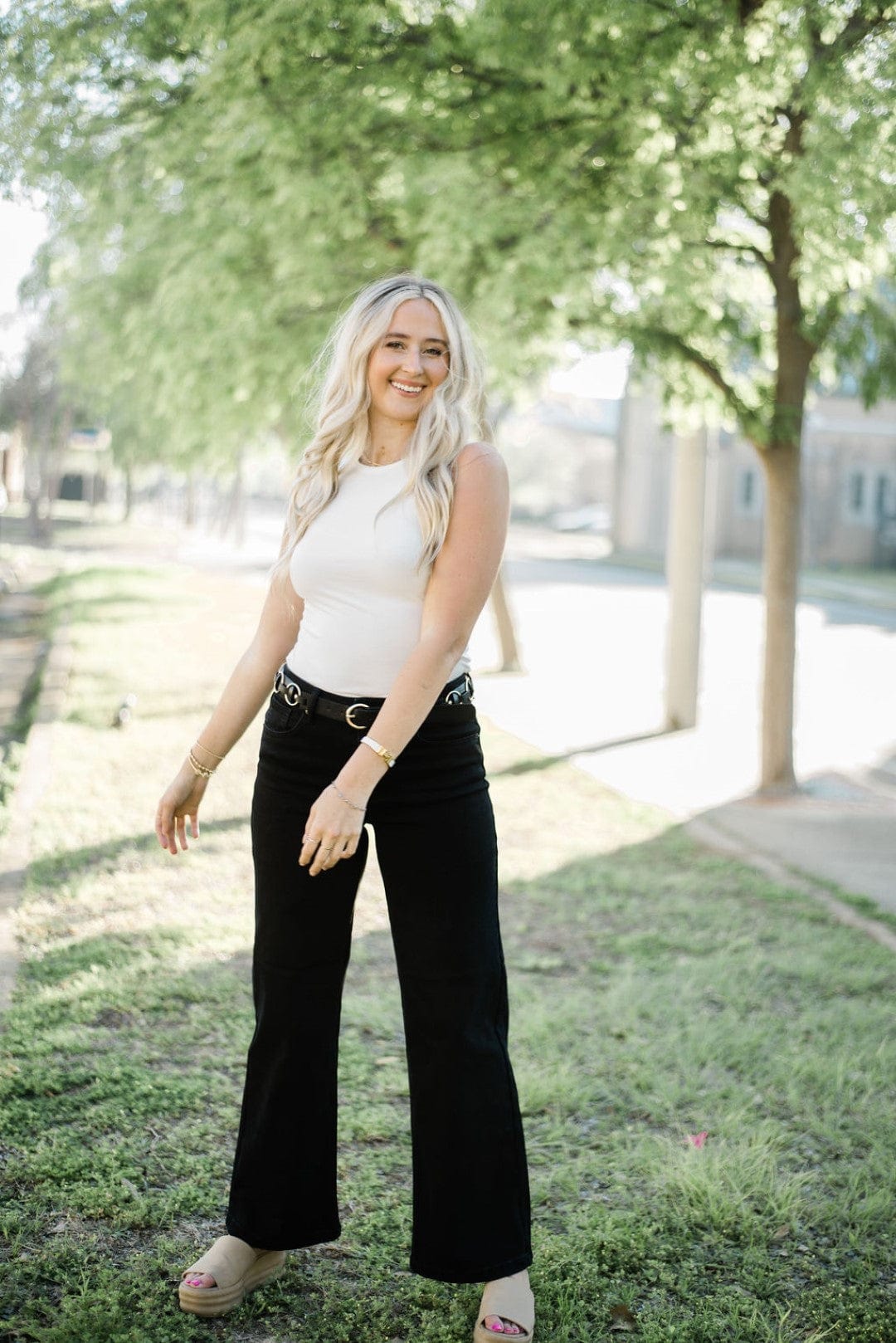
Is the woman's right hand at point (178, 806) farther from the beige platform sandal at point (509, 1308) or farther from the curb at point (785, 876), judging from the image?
the curb at point (785, 876)

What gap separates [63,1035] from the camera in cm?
424

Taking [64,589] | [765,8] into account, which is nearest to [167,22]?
[765,8]

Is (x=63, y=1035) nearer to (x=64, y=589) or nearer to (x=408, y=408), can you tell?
(x=408, y=408)

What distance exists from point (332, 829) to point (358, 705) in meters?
0.27

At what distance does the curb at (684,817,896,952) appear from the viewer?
5.96 metres

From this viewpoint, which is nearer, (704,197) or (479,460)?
(479,460)

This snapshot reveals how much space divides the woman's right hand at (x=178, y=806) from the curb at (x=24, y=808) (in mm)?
1672

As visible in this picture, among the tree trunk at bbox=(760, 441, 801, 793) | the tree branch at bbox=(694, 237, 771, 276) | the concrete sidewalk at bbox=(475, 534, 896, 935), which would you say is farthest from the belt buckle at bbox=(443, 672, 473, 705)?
the tree trunk at bbox=(760, 441, 801, 793)

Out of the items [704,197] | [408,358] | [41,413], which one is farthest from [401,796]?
[41,413]

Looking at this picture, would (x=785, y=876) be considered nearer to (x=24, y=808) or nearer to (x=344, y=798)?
(x=24, y=808)

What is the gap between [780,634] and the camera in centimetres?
893

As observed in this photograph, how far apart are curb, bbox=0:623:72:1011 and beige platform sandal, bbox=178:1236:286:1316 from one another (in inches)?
69.6

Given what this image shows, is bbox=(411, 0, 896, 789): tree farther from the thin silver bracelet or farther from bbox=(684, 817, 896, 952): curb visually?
the thin silver bracelet

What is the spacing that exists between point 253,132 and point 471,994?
20.1 ft
